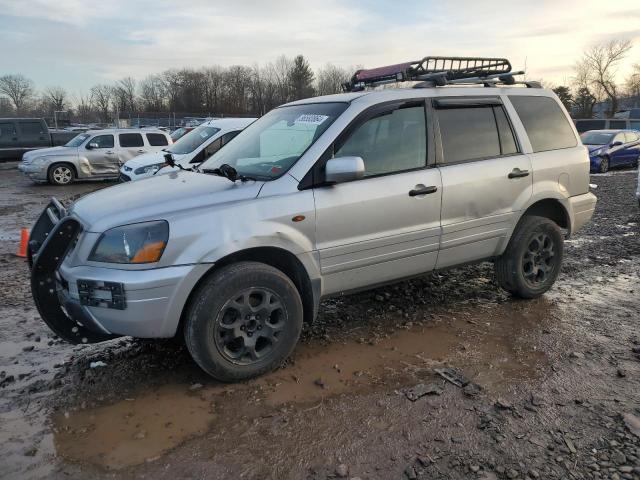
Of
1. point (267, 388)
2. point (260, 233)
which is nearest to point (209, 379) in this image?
point (267, 388)

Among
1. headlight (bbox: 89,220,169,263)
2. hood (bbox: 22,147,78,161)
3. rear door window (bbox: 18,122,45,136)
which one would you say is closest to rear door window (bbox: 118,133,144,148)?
hood (bbox: 22,147,78,161)

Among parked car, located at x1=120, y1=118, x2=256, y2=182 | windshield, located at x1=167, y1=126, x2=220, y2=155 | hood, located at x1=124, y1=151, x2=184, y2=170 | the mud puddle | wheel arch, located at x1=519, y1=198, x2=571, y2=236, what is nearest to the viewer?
the mud puddle

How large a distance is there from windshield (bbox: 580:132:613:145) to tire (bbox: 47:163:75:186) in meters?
17.7

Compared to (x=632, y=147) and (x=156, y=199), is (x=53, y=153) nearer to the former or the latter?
(x=156, y=199)

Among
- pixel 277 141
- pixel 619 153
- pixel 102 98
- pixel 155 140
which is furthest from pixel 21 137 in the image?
pixel 102 98

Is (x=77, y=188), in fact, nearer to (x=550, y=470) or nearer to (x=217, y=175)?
(x=217, y=175)

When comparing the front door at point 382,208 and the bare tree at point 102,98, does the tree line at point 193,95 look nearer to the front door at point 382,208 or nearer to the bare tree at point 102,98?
the bare tree at point 102,98

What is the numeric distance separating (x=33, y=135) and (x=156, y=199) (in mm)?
20199

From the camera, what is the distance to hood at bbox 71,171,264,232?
328 cm

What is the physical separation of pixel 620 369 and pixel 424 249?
1.63 m

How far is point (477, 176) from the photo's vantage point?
14.5ft

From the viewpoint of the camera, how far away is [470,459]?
2.74 meters

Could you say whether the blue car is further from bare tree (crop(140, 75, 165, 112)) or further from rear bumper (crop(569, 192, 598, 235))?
bare tree (crop(140, 75, 165, 112))

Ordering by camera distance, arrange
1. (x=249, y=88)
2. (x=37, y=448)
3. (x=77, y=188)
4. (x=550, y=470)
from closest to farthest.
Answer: (x=550, y=470)
(x=37, y=448)
(x=77, y=188)
(x=249, y=88)
